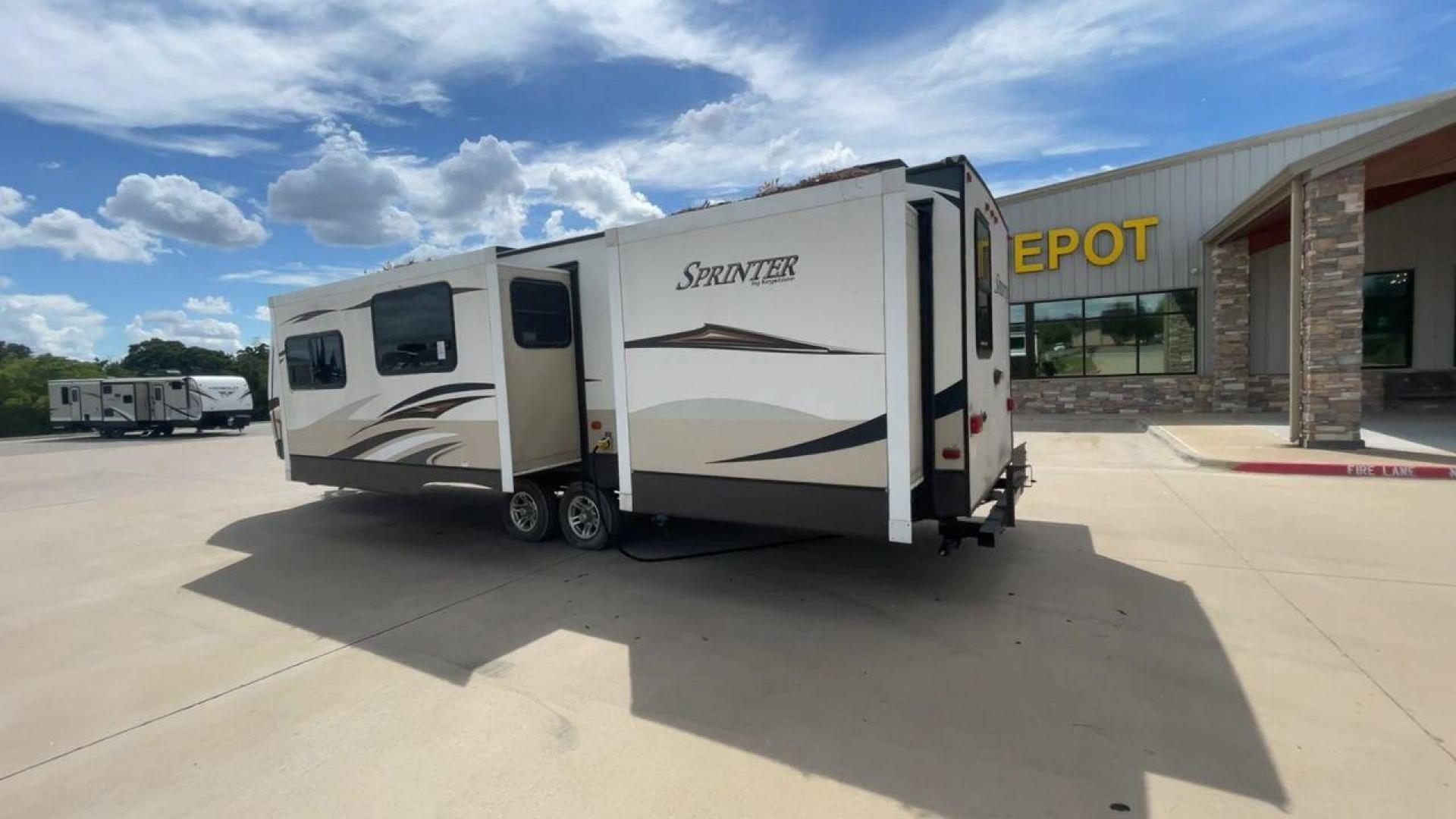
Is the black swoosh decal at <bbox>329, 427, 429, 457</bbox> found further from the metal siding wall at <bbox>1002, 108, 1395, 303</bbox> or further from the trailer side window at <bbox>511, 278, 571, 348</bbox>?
the metal siding wall at <bbox>1002, 108, 1395, 303</bbox>

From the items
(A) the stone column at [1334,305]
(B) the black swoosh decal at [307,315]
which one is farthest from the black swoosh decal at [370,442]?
(A) the stone column at [1334,305]

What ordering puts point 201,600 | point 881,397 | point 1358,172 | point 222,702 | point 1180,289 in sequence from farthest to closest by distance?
point 1180,289 < point 1358,172 < point 201,600 < point 881,397 < point 222,702

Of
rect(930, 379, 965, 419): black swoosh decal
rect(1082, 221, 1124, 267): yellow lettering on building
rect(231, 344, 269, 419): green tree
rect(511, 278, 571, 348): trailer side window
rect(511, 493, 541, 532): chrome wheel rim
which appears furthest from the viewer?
rect(231, 344, 269, 419): green tree

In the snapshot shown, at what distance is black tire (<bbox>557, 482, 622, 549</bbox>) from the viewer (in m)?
6.38

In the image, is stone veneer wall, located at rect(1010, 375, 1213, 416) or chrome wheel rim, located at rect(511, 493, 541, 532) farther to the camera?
stone veneer wall, located at rect(1010, 375, 1213, 416)

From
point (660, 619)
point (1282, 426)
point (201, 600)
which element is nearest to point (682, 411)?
point (660, 619)

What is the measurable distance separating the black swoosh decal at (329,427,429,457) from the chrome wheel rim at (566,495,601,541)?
1641mm

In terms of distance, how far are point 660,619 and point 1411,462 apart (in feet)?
32.5

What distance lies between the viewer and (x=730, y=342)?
4.70 m

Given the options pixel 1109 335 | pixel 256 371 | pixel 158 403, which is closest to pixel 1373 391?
pixel 1109 335

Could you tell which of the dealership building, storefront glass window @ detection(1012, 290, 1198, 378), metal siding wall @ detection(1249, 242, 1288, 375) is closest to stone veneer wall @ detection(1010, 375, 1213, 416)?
the dealership building

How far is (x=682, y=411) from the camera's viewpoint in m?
4.98

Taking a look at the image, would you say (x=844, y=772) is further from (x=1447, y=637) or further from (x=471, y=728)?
(x=1447, y=637)

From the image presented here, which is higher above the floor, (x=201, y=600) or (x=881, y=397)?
(x=881, y=397)
